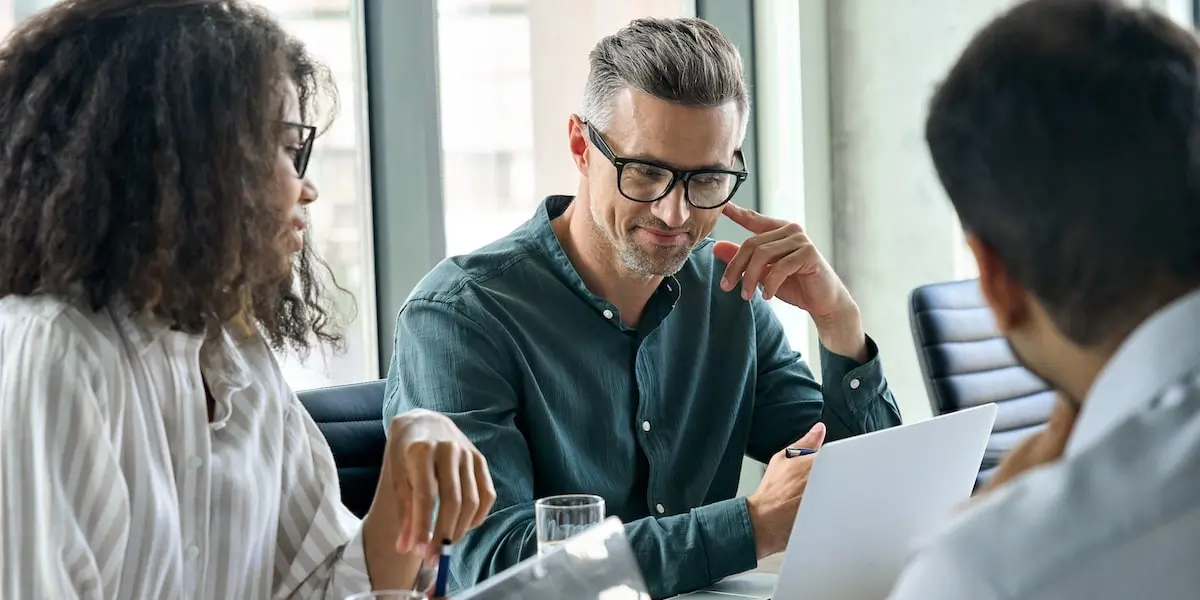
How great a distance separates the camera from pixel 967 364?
2.61 meters

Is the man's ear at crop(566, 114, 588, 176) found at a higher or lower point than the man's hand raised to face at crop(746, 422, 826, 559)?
higher

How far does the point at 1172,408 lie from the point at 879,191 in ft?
11.2

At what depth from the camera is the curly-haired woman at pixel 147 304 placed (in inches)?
52.2

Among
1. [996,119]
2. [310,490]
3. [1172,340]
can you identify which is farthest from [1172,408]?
[310,490]

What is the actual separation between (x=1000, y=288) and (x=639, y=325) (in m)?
1.32

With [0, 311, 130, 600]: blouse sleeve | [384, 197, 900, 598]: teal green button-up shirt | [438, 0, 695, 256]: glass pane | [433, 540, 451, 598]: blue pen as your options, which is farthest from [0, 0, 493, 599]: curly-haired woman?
[438, 0, 695, 256]: glass pane

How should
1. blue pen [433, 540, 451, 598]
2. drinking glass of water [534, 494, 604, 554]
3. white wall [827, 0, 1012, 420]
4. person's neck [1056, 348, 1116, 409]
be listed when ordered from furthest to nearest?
white wall [827, 0, 1012, 420]
drinking glass of water [534, 494, 604, 554]
blue pen [433, 540, 451, 598]
person's neck [1056, 348, 1116, 409]

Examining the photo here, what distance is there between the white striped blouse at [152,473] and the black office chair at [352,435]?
33 cm

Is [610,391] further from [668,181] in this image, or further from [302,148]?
[302,148]

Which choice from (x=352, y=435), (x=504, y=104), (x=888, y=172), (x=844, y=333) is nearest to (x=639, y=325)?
(x=844, y=333)

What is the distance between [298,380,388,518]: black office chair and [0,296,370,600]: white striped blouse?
1.09 ft

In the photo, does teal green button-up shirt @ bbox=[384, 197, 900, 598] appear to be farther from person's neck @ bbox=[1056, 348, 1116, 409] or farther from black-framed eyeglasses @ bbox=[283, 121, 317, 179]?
person's neck @ bbox=[1056, 348, 1116, 409]

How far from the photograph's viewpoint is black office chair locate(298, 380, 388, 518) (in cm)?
200

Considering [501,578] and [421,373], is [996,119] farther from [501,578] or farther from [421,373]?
[421,373]
